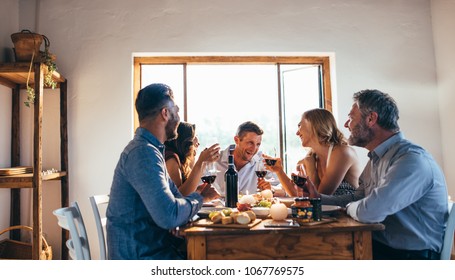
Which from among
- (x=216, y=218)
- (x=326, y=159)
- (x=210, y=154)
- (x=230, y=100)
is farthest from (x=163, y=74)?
(x=216, y=218)

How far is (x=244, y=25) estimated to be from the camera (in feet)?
8.43

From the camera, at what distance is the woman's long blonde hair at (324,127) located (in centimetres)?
183

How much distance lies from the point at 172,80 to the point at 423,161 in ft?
6.22

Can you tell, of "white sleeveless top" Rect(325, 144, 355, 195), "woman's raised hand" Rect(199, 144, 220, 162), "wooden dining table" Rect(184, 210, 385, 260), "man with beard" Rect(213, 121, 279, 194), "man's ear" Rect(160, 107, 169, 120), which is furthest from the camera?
"man with beard" Rect(213, 121, 279, 194)

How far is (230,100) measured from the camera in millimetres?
2566

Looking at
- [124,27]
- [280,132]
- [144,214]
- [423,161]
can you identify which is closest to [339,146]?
[423,161]

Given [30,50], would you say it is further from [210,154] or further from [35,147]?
[210,154]

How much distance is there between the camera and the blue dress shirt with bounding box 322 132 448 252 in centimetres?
107

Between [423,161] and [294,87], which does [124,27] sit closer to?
[294,87]

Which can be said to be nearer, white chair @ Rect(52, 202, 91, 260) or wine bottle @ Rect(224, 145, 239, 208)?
white chair @ Rect(52, 202, 91, 260)

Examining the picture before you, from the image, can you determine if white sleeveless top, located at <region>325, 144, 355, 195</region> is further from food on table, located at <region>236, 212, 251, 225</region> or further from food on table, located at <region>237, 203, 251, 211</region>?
food on table, located at <region>236, 212, 251, 225</region>

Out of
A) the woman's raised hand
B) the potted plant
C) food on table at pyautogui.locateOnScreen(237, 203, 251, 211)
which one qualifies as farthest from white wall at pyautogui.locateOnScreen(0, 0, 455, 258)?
food on table at pyautogui.locateOnScreen(237, 203, 251, 211)

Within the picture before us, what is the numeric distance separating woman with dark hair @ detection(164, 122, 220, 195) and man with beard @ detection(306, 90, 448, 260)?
1.62 ft

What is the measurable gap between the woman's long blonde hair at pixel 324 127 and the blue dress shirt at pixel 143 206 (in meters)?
0.93
